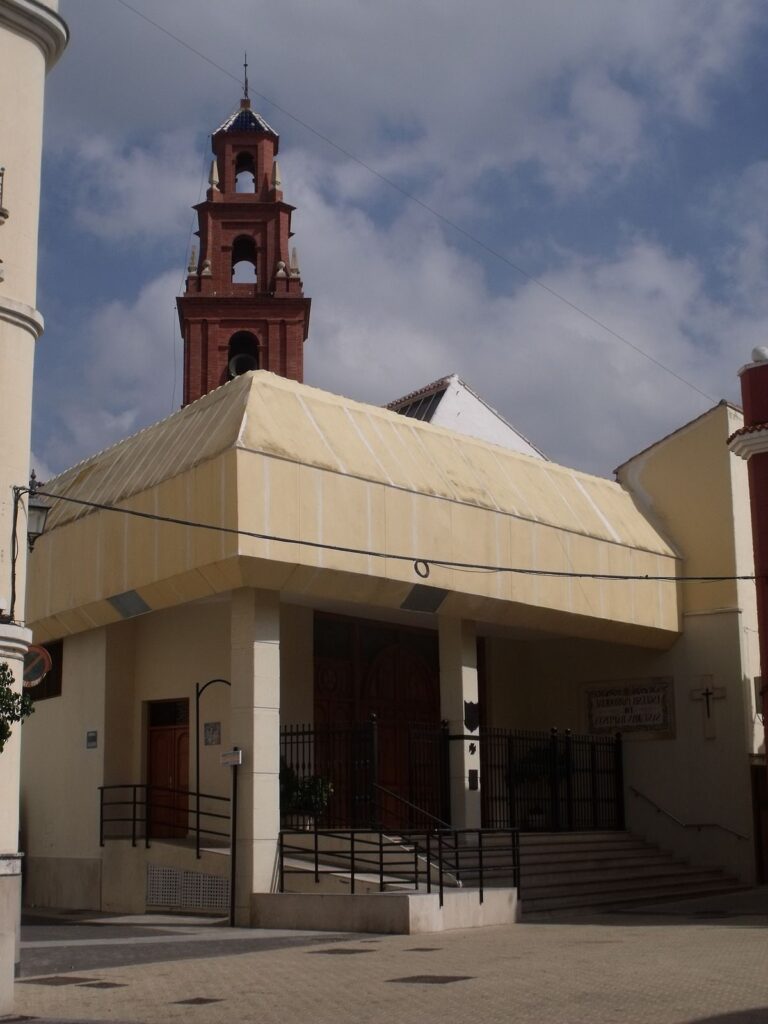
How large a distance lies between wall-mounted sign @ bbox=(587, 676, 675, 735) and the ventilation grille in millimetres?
9019

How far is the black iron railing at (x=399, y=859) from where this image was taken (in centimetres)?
1667

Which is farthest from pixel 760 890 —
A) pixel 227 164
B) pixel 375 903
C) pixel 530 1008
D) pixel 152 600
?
pixel 227 164

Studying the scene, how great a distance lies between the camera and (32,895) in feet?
73.8

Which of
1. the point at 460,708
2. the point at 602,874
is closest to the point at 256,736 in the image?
the point at 460,708

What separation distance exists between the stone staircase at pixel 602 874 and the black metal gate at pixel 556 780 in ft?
2.13

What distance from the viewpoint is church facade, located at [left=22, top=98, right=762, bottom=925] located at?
57.7ft

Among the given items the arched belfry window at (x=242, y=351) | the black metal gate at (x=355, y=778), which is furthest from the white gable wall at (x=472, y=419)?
the arched belfry window at (x=242, y=351)

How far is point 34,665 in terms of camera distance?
11.3 meters

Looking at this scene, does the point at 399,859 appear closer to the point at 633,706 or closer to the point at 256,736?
the point at 256,736

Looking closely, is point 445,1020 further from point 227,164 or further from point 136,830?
point 227,164

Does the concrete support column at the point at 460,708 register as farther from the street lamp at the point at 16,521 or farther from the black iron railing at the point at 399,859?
the street lamp at the point at 16,521

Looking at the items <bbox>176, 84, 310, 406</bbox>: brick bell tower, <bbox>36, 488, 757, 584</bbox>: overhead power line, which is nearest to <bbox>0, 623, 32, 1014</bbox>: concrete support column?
<bbox>36, 488, 757, 584</bbox>: overhead power line

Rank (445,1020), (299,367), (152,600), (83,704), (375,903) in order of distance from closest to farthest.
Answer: (445,1020)
(375,903)
(152,600)
(83,704)
(299,367)

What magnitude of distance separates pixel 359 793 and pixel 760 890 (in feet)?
23.1
